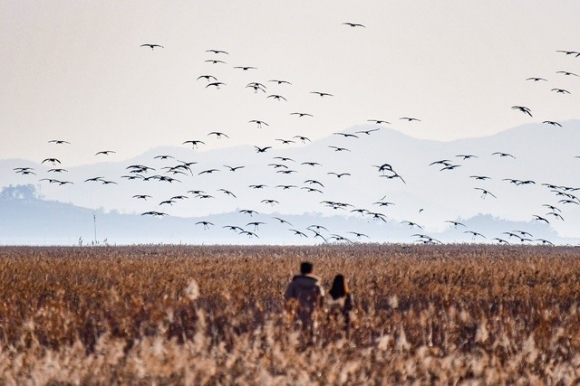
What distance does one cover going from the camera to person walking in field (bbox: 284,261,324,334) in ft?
63.9

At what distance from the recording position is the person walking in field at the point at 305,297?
19480mm

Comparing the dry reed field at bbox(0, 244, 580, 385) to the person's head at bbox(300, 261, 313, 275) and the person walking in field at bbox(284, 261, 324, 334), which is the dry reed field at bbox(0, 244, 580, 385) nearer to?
the person walking in field at bbox(284, 261, 324, 334)

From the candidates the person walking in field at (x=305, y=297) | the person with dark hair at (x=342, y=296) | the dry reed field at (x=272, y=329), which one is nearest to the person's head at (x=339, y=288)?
the person with dark hair at (x=342, y=296)

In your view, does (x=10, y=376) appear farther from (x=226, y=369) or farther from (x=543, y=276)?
(x=543, y=276)

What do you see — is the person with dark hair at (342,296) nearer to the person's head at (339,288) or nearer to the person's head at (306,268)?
the person's head at (339,288)

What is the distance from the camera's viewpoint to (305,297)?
19641 mm

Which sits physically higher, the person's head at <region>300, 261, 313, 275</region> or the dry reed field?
the person's head at <region>300, 261, 313, 275</region>

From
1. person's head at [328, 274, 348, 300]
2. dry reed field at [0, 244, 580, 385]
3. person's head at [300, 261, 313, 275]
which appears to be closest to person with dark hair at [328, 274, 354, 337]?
person's head at [328, 274, 348, 300]

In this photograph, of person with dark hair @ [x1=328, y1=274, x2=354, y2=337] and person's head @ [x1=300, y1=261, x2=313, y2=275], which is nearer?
person with dark hair @ [x1=328, y1=274, x2=354, y2=337]

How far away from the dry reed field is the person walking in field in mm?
273

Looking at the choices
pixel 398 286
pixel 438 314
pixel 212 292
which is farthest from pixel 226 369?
pixel 398 286

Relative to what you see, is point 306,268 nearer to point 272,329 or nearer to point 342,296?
point 342,296

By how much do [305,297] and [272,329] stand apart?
6.37ft

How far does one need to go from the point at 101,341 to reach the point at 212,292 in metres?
13.3
